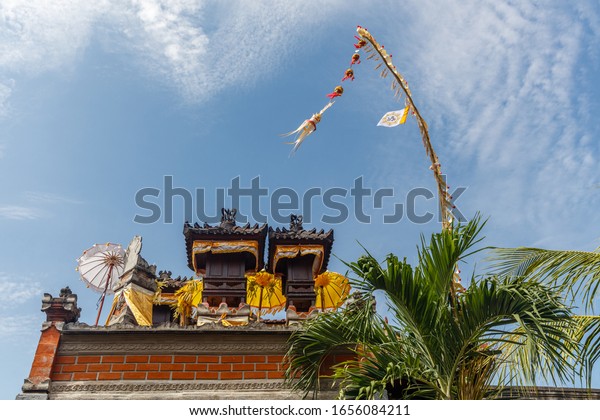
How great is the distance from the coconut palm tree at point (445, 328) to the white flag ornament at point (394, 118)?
3219 millimetres

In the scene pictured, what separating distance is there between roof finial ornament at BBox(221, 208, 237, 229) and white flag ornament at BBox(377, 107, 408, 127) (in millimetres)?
5521

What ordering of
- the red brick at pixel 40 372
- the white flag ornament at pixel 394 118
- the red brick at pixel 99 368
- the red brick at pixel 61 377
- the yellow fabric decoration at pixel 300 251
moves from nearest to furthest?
1. the red brick at pixel 40 372
2. the red brick at pixel 61 377
3. the red brick at pixel 99 368
4. the white flag ornament at pixel 394 118
5. the yellow fabric decoration at pixel 300 251

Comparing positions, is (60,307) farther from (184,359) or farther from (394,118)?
(394,118)

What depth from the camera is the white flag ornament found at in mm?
9873

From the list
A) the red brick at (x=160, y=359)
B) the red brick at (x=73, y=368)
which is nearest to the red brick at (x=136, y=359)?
the red brick at (x=160, y=359)

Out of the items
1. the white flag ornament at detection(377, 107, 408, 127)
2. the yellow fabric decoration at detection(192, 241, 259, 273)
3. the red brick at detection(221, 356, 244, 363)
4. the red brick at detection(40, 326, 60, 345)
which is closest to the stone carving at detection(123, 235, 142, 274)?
the yellow fabric decoration at detection(192, 241, 259, 273)

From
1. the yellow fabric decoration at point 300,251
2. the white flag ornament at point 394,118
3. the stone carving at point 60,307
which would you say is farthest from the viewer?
the yellow fabric decoration at point 300,251

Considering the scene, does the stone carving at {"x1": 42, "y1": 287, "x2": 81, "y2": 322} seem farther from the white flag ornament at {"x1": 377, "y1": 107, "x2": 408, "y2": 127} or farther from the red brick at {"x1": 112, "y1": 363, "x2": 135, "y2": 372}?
the white flag ornament at {"x1": 377, "y1": 107, "x2": 408, "y2": 127}

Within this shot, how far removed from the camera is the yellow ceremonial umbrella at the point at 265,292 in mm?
13945

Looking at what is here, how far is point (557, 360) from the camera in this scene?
251 inches

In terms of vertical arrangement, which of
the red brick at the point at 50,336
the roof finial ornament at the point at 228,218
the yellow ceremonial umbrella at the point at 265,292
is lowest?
the red brick at the point at 50,336

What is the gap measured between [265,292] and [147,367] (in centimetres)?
686

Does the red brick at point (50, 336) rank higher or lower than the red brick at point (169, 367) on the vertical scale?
higher

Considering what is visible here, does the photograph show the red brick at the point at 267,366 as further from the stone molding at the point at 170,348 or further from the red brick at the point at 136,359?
the red brick at the point at 136,359
